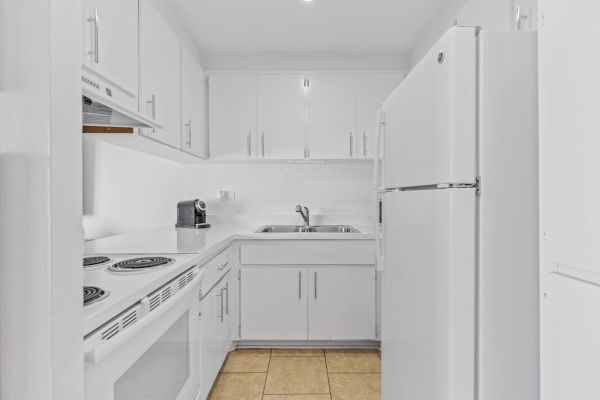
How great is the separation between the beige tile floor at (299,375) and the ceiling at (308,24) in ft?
7.85

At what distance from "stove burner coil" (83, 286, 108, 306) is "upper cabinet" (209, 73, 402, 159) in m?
1.96

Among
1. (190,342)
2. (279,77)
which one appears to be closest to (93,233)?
(190,342)

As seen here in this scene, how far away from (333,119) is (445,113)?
1.96 metres

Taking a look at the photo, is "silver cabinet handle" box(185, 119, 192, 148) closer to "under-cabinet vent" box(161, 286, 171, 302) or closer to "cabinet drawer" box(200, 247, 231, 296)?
"cabinet drawer" box(200, 247, 231, 296)

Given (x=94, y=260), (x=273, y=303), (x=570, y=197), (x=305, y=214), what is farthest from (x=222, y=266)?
(x=570, y=197)

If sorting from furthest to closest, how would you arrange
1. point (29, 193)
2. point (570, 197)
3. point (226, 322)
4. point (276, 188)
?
point (276, 188)
point (226, 322)
point (570, 197)
point (29, 193)

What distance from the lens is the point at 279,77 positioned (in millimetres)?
2793

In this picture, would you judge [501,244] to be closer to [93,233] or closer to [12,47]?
[12,47]

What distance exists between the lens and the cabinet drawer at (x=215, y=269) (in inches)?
68.0

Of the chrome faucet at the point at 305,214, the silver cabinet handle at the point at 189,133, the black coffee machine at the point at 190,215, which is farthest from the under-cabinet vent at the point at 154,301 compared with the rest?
the chrome faucet at the point at 305,214

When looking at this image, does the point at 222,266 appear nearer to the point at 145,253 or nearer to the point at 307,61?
the point at 145,253

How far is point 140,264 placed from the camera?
125 cm

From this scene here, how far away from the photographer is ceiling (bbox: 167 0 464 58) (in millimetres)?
2242

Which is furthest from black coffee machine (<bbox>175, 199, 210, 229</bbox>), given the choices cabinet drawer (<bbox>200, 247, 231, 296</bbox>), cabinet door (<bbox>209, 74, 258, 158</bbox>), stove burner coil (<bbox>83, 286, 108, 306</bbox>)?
stove burner coil (<bbox>83, 286, 108, 306</bbox>)
